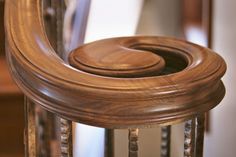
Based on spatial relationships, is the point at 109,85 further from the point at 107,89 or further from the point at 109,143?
the point at 109,143

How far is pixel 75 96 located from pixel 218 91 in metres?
0.26

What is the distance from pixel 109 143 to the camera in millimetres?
1146

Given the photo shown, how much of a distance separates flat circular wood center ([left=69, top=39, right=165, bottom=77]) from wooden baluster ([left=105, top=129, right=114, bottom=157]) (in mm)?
232

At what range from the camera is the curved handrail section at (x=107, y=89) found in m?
0.69

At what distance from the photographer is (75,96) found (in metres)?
0.71

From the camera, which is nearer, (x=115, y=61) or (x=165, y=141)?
(x=115, y=61)

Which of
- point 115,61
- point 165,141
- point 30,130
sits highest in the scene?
point 115,61

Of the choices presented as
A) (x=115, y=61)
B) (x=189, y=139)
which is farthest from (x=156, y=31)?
(x=189, y=139)

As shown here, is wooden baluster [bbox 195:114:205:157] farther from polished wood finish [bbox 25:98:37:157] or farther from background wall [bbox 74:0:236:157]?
background wall [bbox 74:0:236:157]

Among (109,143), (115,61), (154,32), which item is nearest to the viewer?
(115,61)

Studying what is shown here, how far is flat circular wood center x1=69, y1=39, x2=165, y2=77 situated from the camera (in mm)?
883

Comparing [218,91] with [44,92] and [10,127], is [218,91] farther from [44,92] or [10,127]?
[10,127]

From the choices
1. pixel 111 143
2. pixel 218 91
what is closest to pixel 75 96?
pixel 218 91

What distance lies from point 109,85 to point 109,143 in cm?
47
